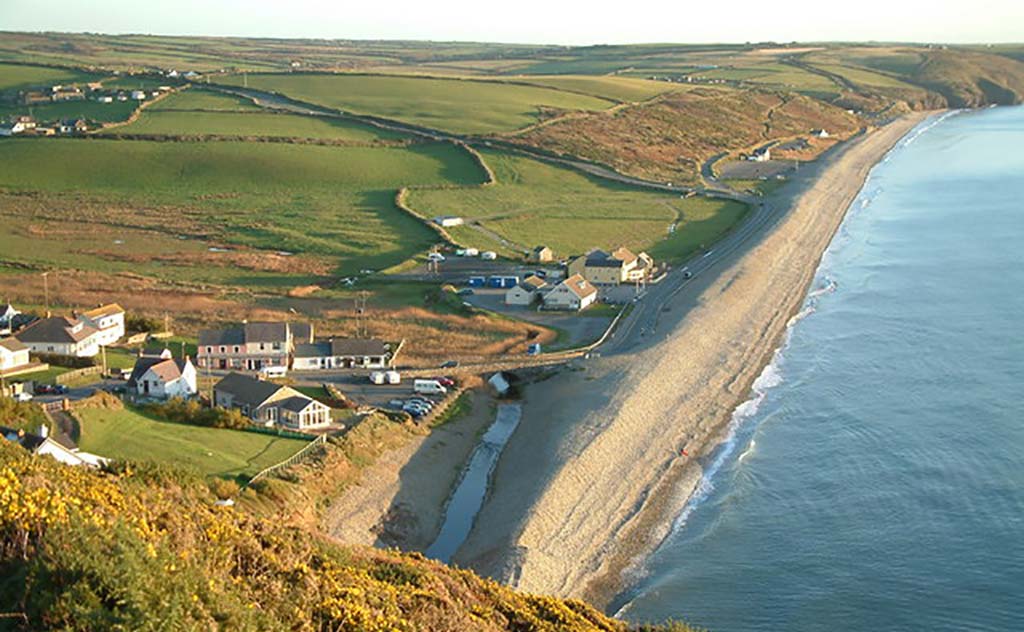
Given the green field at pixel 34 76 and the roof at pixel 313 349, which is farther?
the green field at pixel 34 76

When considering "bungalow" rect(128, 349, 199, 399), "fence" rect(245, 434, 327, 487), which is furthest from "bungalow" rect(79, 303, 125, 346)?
"fence" rect(245, 434, 327, 487)

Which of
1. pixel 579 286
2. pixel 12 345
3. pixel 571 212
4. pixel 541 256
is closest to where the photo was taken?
pixel 12 345

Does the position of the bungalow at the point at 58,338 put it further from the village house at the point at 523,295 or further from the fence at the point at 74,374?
the village house at the point at 523,295

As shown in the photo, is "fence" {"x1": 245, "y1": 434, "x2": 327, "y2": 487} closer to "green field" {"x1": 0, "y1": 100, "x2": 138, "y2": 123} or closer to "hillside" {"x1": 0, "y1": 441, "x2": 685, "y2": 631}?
"hillside" {"x1": 0, "y1": 441, "x2": 685, "y2": 631}

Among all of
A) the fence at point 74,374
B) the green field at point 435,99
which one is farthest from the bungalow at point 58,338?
the green field at point 435,99

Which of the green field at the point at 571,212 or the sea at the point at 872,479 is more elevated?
the sea at the point at 872,479

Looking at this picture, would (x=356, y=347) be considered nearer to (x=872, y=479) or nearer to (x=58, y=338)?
(x=58, y=338)

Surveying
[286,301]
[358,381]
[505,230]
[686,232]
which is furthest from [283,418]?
[686,232]

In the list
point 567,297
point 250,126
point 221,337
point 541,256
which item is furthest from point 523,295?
point 250,126
